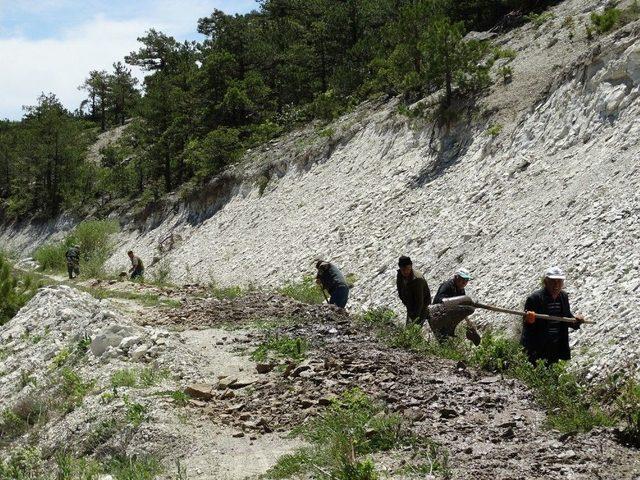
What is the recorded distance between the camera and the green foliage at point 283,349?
10.2 m

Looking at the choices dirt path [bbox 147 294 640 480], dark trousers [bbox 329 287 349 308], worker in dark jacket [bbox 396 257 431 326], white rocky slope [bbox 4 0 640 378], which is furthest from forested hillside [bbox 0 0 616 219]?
dirt path [bbox 147 294 640 480]

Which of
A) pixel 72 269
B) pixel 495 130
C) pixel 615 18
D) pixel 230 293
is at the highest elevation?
pixel 615 18

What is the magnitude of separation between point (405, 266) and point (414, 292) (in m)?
0.52

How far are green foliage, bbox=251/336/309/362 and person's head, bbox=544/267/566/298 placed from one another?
376 centimetres

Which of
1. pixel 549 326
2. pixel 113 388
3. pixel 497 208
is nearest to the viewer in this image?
pixel 549 326

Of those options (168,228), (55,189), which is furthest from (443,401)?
(55,189)

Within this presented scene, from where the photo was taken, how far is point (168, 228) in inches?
1298

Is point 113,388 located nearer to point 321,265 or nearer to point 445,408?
point 445,408

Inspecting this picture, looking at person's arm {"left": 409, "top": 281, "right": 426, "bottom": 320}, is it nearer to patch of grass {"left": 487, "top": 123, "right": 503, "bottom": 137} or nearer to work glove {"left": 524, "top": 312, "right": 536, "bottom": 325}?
work glove {"left": 524, "top": 312, "right": 536, "bottom": 325}

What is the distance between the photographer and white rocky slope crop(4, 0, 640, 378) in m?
10.0

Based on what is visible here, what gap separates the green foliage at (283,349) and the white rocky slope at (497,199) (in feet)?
9.15

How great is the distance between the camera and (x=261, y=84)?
113 ft

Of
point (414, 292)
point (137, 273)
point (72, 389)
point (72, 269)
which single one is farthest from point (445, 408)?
point (72, 269)

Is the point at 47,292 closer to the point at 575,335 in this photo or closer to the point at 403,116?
the point at 575,335
